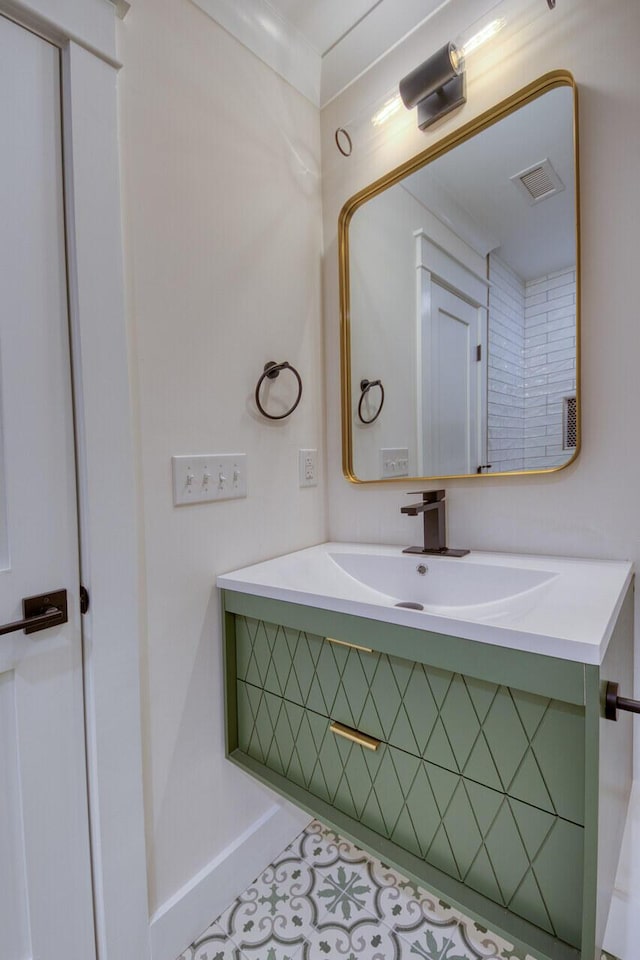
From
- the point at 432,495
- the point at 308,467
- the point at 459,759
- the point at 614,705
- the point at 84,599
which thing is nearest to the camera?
the point at 614,705

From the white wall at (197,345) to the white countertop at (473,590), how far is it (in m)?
0.17

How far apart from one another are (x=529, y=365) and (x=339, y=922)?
1490 mm

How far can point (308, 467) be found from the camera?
1.50 metres

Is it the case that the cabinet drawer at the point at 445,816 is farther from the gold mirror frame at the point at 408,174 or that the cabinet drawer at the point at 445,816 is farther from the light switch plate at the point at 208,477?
the gold mirror frame at the point at 408,174

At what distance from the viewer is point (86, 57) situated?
0.90 metres

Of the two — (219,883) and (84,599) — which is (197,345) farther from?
(219,883)

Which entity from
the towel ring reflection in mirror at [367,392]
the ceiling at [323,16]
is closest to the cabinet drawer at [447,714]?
the towel ring reflection in mirror at [367,392]

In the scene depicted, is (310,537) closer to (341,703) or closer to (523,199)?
(341,703)

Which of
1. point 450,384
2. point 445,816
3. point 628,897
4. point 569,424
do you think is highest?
point 450,384

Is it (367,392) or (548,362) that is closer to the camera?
(548,362)

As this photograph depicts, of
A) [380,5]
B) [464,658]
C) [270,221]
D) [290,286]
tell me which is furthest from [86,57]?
[464,658]

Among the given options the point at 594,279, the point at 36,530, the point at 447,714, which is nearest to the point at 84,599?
the point at 36,530

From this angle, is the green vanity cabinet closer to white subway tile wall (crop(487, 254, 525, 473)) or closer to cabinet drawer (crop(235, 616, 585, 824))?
cabinet drawer (crop(235, 616, 585, 824))

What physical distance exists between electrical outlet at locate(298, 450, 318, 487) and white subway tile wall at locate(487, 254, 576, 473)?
1.86 feet
